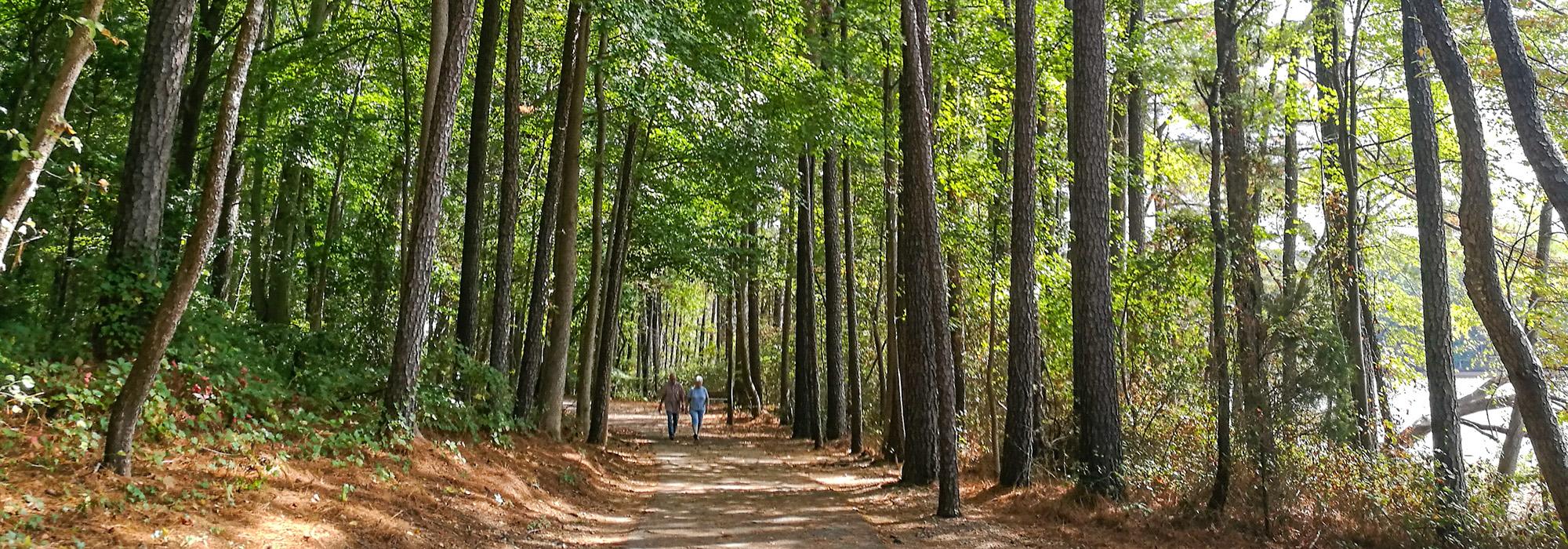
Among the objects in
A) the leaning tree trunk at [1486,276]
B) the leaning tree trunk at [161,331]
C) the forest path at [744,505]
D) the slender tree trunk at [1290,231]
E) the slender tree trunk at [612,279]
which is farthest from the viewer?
the slender tree trunk at [612,279]

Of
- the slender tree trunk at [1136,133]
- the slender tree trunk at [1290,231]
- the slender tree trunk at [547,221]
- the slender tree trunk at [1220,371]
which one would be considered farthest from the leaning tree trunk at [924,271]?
the slender tree trunk at [547,221]

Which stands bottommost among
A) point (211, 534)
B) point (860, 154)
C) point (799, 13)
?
point (211, 534)

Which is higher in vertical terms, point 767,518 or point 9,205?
point 9,205

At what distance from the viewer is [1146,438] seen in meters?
11.1

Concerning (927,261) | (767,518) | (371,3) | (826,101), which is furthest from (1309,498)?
(371,3)

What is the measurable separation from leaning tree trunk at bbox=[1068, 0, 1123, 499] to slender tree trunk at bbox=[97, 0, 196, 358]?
9.64 metres

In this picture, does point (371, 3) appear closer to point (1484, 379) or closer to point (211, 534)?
point (211, 534)

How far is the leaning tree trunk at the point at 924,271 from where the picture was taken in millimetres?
9453

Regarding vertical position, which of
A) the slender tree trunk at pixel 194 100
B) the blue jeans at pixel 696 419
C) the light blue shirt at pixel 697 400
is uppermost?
the slender tree trunk at pixel 194 100

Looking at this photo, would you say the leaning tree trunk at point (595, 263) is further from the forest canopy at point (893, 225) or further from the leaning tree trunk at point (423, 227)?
the leaning tree trunk at point (423, 227)

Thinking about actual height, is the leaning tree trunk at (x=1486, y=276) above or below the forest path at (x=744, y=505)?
above

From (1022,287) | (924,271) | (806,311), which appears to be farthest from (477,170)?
(806,311)

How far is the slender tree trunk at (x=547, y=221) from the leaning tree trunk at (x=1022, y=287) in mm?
6894

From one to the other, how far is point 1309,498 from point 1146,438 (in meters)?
2.67
